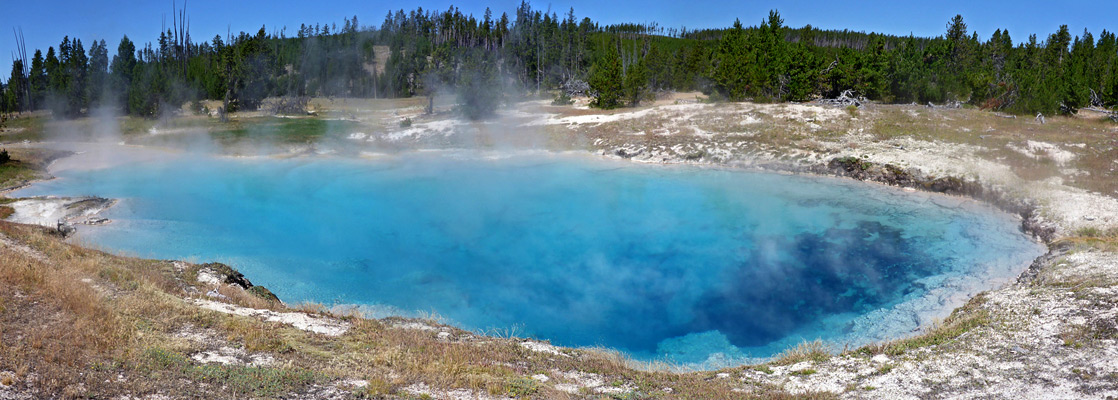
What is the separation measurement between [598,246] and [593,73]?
44.5 metres

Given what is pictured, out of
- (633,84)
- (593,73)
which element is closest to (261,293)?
(633,84)

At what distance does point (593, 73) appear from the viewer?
63.0m

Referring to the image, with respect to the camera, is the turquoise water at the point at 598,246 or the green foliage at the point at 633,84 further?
the green foliage at the point at 633,84

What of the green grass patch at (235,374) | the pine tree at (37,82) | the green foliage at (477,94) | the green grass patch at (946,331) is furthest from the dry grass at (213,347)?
the pine tree at (37,82)

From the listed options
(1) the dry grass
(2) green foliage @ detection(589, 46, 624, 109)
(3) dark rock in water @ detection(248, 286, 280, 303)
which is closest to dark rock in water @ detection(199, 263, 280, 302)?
(3) dark rock in water @ detection(248, 286, 280, 303)

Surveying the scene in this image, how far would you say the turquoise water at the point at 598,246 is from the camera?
14.9 meters

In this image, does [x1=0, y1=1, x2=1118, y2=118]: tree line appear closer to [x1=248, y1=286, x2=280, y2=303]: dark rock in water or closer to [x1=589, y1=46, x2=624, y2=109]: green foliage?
[x1=589, y1=46, x2=624, y2=109]: green foliage

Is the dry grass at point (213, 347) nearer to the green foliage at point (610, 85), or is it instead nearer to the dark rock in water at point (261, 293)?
the dark rock in water at point (261, 293)

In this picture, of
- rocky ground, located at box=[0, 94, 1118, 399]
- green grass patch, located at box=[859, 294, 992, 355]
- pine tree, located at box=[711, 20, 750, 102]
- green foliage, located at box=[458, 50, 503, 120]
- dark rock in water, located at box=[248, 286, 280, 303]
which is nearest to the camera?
rocky ground, located at box=[0, 94, 1118, 399]

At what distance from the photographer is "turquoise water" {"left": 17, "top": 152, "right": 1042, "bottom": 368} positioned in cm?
1494

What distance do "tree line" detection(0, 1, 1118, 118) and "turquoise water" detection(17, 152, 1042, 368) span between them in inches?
708

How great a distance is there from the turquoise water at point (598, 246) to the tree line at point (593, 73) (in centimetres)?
1798

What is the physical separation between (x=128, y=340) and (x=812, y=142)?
3139 centimetres

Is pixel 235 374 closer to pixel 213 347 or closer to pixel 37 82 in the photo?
pixel 213 347
